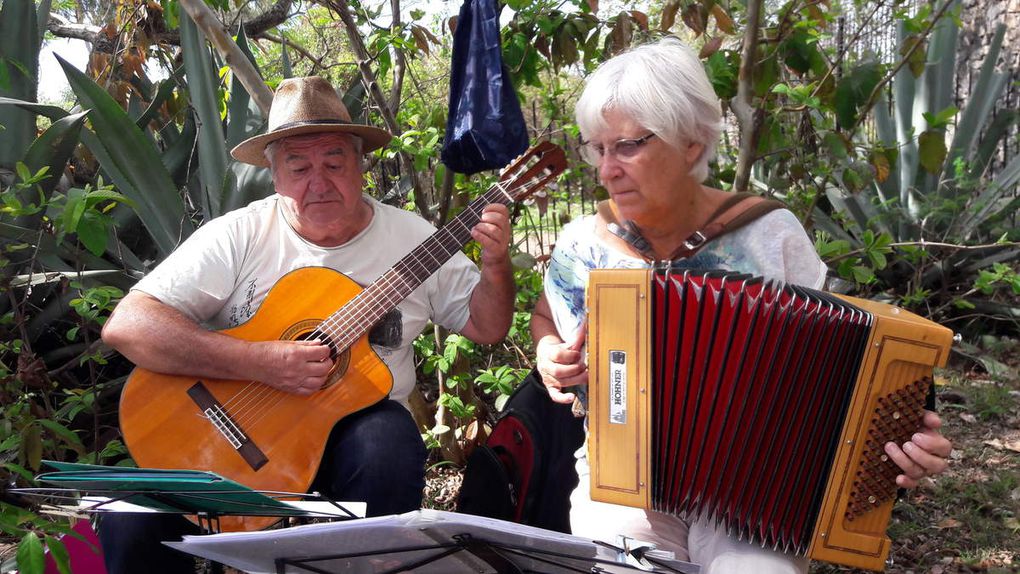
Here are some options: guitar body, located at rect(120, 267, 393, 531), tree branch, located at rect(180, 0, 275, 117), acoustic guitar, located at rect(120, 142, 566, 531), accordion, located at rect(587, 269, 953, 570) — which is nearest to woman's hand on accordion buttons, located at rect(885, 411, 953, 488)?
accordion, located at rect(587, 269, 953, 570)

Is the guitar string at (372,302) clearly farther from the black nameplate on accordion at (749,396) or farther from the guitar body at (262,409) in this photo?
the black nameplate on accordion at (749,396)

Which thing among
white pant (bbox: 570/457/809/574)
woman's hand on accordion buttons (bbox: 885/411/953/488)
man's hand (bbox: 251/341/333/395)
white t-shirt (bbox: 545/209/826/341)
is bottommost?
white pant (bbox: 570/457/809/574)

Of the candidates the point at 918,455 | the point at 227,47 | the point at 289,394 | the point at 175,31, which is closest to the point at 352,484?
the point at 289,394

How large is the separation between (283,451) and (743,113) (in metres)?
1.98

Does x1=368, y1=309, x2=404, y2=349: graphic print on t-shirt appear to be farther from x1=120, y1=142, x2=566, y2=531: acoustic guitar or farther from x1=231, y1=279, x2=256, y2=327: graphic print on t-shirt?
x1=231, y1=279, x2=256, y2=327: graphic print on t-shirt

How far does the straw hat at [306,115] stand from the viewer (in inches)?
100

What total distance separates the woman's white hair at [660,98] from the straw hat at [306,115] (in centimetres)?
77

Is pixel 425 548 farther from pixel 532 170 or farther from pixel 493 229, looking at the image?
pixel 532 170

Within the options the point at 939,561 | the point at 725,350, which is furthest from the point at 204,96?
the point at 939,561

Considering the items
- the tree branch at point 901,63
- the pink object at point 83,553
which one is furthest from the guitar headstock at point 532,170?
the pink object at point 83,553

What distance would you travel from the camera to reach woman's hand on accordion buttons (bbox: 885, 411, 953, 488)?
1.76 meters

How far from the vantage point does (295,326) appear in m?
2.47

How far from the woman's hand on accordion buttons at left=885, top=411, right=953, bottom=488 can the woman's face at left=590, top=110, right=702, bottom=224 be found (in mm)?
755

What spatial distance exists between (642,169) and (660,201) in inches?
3.7
